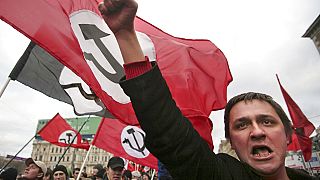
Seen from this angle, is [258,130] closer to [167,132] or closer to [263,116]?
[263,116]

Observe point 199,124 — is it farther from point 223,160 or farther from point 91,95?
point 223,160

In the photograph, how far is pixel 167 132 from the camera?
962 millimetres

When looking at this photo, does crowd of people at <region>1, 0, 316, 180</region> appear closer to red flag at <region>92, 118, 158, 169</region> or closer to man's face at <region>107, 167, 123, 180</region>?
man's face at <region>107, 167, 123, 180</region>

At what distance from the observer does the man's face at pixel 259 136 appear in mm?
1166

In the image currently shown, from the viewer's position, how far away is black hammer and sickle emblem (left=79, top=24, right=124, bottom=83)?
2.81 meters

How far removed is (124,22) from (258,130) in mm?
752

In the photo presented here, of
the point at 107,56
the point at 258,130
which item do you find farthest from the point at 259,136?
the point at 107,56

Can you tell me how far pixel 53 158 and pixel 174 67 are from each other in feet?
300

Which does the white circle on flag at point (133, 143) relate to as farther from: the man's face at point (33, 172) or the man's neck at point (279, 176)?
the man's neck at point (279, 176)

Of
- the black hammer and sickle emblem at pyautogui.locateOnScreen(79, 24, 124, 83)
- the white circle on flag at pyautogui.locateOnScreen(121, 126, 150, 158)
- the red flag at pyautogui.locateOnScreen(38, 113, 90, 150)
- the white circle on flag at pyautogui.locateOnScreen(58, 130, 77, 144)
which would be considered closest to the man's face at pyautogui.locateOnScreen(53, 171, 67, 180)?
the white circle on flag at pyautogui.locateOnScreen(121, 126, 150, 158)

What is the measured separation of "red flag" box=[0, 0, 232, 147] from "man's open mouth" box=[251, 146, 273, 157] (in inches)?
40.4

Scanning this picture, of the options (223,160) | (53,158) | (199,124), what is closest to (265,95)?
(223,160)

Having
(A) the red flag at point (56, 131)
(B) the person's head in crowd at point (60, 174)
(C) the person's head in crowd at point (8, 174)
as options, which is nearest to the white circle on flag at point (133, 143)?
(B) the person's head in crowd at point (60, 174)

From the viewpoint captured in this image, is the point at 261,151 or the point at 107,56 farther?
the point at 107,56
